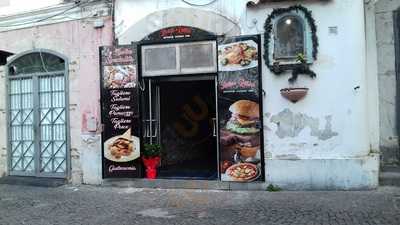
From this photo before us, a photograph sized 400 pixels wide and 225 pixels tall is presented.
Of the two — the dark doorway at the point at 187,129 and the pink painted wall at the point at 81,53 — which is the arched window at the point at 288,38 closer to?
the dark doorway at the point at 187,129

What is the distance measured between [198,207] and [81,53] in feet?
15.8

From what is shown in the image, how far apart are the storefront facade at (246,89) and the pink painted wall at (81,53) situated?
3 centimetres

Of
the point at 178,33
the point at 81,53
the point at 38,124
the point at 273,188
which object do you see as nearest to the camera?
the point at 273,188

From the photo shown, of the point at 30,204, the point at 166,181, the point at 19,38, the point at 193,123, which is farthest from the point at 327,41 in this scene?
the point at 19,38

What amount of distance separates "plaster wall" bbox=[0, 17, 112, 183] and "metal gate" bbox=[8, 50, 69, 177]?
31cm

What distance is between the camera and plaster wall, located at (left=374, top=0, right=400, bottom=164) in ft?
35.7

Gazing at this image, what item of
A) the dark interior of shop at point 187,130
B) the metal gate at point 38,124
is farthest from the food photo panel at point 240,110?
the metal gate at point 38,124

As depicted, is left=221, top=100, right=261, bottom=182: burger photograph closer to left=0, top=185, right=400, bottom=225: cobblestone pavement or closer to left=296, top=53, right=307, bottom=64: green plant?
left=0, top=185, right=400, bottom=225: cobblestone pavement

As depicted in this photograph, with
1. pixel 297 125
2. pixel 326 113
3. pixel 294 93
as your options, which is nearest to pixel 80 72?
pixel 294 93

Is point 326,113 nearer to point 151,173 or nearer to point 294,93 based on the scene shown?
point 294,93

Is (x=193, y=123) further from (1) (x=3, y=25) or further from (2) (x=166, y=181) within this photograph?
(1) (x=3, y=25)

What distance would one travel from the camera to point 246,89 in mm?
10555

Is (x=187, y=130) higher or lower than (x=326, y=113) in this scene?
lower

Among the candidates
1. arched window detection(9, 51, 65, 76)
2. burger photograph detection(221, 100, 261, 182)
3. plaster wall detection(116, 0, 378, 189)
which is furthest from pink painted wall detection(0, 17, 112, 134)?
plaster wall detection(116, 0, 378, 189)
